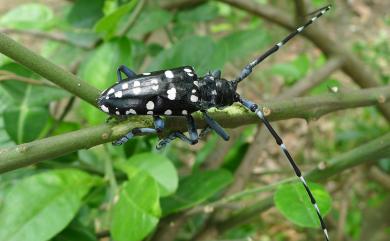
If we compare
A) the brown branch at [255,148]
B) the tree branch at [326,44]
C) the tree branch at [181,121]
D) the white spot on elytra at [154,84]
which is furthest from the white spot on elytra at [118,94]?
the tree branch at [326,44]

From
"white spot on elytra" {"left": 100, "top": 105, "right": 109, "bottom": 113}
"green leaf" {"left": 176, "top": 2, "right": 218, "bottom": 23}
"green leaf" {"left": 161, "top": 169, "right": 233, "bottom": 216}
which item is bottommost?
"green leaf" {"left": 161, "top": 169, "right": 233, "bottom": 216}

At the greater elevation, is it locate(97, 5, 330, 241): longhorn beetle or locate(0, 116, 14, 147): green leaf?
locate(97, 5, 330, 241): longhorn beetle

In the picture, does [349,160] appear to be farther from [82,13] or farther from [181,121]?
[82,13]

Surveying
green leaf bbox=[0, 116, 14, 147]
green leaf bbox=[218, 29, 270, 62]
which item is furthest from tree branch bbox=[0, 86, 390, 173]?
green leaf bbox=[218, 29, 270, 62]

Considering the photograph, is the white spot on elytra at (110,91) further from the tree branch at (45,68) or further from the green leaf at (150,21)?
the green leaf at (150,21)

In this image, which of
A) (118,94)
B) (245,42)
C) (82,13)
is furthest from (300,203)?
(82,13)

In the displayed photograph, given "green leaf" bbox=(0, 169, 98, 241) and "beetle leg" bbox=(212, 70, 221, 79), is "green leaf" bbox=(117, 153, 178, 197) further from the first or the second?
"beetle leg" bbox=(212, 70, 221, 79)

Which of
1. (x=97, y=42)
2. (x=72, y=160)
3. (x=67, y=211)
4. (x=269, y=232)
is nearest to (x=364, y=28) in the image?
(x=269, y=232)
